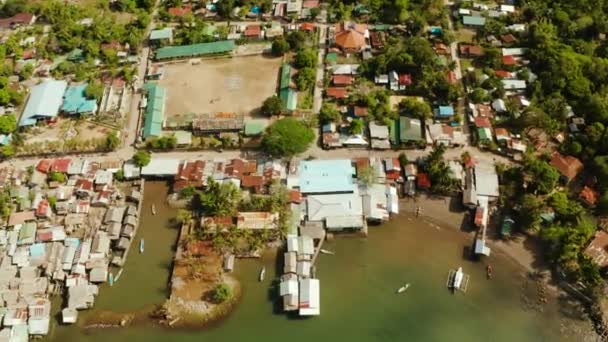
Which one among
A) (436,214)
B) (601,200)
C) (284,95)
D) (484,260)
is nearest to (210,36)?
(284,95)

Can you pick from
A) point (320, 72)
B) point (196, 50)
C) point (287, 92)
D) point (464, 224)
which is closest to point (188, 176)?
point (287, 92)

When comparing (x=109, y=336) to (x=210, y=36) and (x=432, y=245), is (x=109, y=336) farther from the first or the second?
(x=210, y=36)

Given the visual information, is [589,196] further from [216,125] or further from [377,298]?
[216,125]

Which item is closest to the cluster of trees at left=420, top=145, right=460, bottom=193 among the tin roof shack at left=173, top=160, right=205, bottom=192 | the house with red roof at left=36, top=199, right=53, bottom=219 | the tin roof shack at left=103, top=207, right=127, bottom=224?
the tin roof shack at left=173, top=160, right=205, bottom=192

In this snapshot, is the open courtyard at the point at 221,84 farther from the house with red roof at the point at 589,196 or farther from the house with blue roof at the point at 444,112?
the house with red roof at the point at 589,196

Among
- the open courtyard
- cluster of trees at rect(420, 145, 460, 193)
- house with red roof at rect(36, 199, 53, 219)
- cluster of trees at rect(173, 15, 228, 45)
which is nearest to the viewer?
house with red roof at rect(36, 199, 53, 219)

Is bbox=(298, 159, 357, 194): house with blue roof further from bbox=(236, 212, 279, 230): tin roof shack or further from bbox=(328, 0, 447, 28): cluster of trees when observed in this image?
bbox=(328, 0, 447, 28): cluster of trees

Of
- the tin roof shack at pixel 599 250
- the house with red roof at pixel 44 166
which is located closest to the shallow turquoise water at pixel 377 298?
the tin roof shack at pixel 599 250
